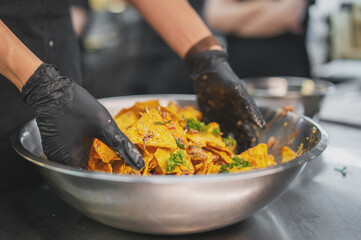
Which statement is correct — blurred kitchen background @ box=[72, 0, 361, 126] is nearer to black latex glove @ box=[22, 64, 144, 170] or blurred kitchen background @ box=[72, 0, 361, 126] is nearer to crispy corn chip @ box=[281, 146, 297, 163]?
crispy corn chip @ box=[281, 146, 297, 163]

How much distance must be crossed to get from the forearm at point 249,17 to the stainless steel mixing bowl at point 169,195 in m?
2.08

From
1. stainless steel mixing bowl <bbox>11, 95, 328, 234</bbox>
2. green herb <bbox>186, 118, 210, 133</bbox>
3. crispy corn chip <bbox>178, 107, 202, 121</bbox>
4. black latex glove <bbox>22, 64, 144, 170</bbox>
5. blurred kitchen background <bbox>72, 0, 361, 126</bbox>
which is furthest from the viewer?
blurred kitchen background <bbox>72, 0, 361, 126</bbox>

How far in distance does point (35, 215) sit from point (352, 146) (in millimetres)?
1319

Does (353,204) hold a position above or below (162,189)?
below

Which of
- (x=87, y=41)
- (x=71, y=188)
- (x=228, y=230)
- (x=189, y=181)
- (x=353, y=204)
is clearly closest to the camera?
(x=189, y=181)

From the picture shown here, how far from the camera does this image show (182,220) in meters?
0.78

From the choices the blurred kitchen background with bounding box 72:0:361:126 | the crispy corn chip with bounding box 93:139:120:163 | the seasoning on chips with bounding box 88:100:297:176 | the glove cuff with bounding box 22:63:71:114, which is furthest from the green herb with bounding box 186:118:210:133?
the blurred kitchen background with bounding box 72:0:361:126

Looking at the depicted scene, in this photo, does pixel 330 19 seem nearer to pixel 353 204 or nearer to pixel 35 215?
pixel 353 204

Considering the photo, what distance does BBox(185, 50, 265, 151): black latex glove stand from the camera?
1.27 meters

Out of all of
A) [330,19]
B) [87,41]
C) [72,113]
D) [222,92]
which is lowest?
[330,19]

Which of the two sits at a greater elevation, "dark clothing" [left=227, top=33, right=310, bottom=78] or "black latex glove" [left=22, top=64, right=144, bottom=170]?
"black latex glove" [left=22, top=64, right=144, bottom=170]

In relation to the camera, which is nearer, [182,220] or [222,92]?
[182,220]

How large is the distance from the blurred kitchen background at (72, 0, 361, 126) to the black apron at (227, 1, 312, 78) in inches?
2.6

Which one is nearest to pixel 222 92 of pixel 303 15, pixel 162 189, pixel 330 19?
pixel 162 189
